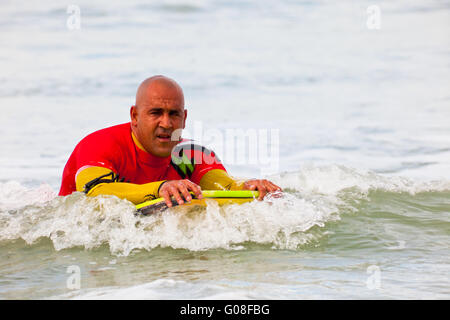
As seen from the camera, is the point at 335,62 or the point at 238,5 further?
the point at 238,5

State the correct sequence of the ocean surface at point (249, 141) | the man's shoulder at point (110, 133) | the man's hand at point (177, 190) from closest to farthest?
the ocean surface at point (249, 141)
the man's hand at point (177, 190)
the man's shoulder at point (110, 133)

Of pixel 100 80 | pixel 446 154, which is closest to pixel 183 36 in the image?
pixel 100 80

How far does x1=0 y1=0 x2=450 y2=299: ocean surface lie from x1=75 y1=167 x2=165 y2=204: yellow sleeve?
0.07 m

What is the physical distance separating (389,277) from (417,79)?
1295 centimetres

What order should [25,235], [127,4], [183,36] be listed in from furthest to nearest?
[127,4]
[183,36]
[25,235]

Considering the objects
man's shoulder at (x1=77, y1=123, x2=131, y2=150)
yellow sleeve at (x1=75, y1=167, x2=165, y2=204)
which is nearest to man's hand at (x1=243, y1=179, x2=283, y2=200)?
yellow sleeve at (x1=75, y1=167, x2=165, y2=204)

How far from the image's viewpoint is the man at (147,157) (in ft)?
16.2

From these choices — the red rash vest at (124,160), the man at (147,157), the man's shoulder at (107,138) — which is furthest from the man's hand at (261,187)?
the man's shoulder at (107,138)

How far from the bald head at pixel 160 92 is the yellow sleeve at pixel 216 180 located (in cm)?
70

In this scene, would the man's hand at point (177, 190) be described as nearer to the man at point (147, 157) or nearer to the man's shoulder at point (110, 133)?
the man at point (147, 157)

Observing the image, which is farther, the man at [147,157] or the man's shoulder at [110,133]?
the man's shoulder at [110,133]

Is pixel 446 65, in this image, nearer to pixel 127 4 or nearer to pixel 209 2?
pixel 209 2

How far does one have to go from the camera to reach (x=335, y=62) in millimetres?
18156
